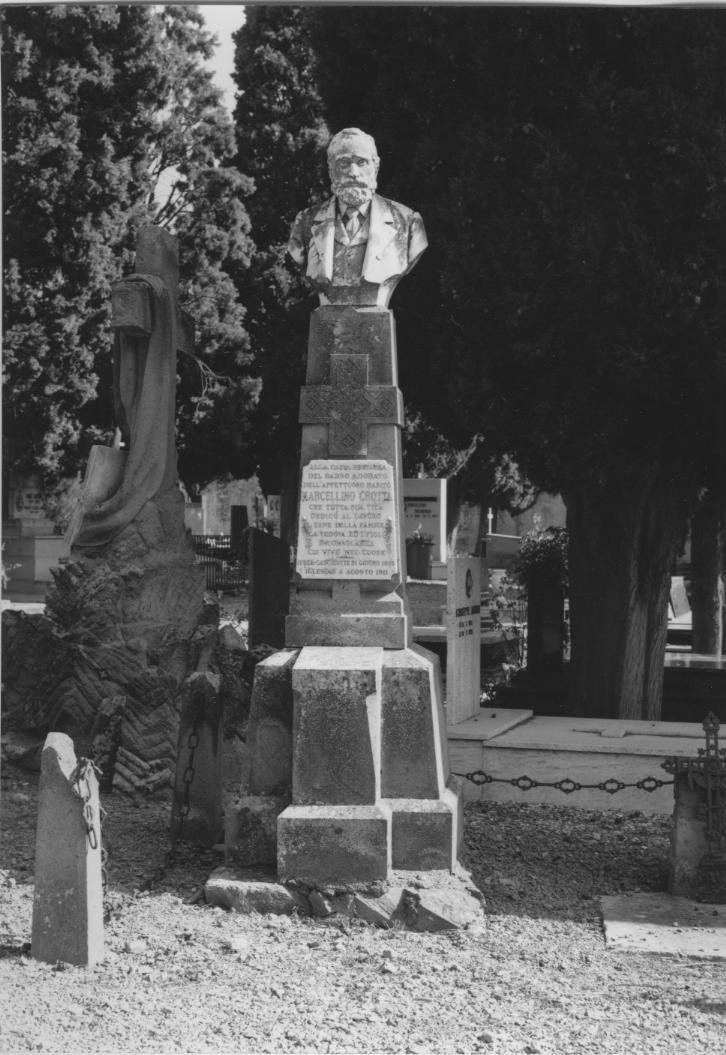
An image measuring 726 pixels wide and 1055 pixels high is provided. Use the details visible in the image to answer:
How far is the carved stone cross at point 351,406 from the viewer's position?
5848 millimetres

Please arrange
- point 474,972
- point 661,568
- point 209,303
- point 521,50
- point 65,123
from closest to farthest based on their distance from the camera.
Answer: point 474,972
point 521,50
point 661,568
point 65,123
point 209,303

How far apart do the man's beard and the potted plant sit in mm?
12980

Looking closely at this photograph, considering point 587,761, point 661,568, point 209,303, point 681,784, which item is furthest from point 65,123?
point 681,784

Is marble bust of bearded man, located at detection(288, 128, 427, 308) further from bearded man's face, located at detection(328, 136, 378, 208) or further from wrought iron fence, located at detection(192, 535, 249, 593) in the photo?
wrought iron fence, located at detection(192, 535, 249, 593)

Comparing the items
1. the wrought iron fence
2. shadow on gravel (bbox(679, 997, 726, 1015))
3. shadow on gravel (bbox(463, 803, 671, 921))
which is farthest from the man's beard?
the wrought iron fence

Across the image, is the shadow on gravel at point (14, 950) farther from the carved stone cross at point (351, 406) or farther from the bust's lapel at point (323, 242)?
the bust's lapel at point (323, 242)

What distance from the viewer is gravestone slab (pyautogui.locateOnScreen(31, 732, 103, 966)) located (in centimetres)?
436

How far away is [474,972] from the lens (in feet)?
14.9

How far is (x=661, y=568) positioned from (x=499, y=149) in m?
3.72

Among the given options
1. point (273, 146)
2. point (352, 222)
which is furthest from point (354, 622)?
point (273, 146)

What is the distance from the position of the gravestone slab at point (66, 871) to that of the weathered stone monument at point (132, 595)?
10.9 ft

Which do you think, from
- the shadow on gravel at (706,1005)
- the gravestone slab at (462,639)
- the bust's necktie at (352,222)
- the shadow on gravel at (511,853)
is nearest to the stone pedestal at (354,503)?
the bust's necktie at (352,222)

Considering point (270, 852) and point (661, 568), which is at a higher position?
point (661, 568)

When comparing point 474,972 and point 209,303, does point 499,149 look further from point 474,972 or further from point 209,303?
point 209,303
